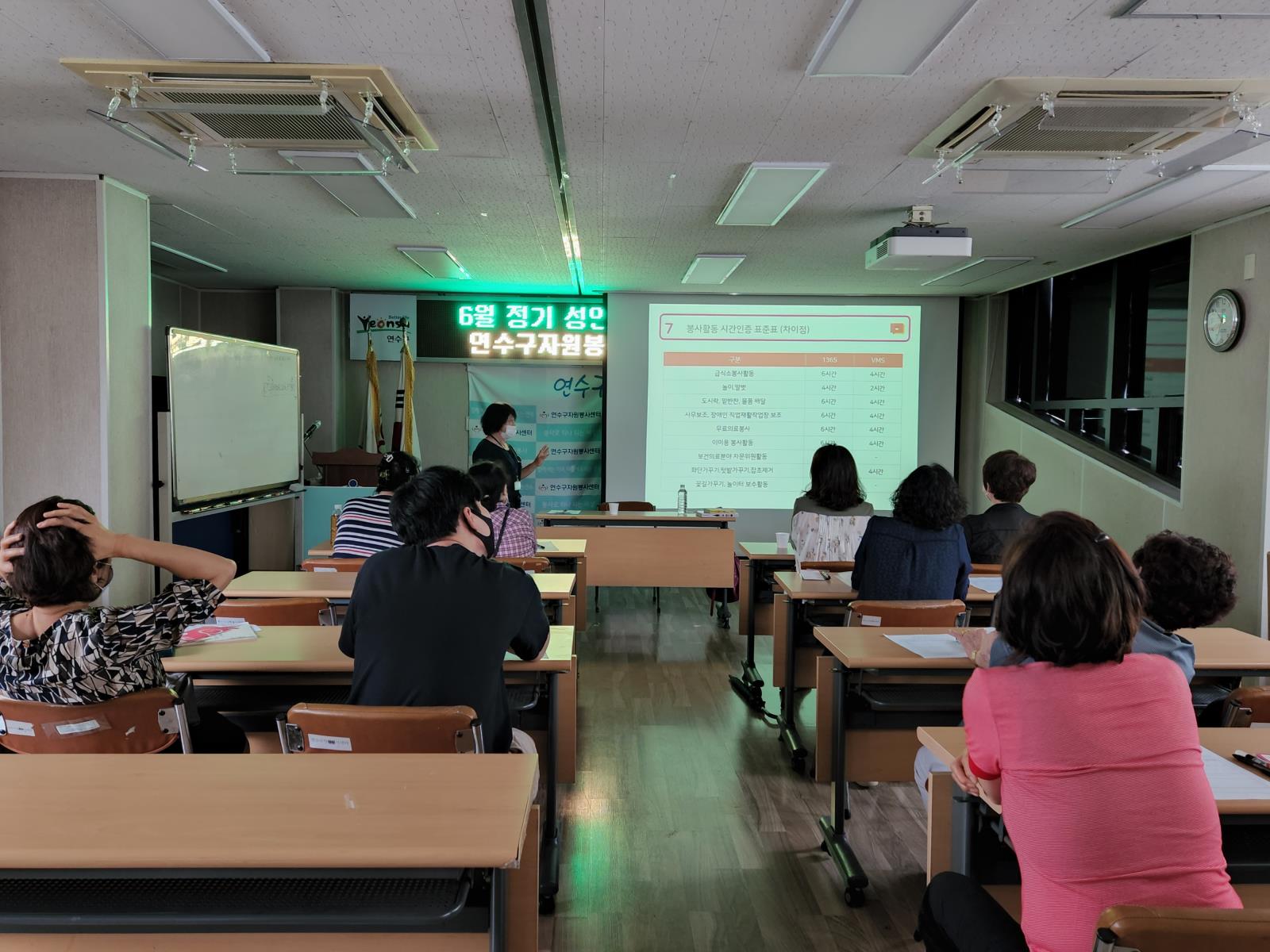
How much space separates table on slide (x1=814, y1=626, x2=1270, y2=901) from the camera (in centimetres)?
261

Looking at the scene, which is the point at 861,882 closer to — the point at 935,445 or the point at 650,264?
the point at 650,264

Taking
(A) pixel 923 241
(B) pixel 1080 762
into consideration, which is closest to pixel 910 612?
(B) pixel 1080 762

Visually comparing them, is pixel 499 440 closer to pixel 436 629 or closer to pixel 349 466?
pixel 349 466

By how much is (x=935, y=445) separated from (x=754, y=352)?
1875 millimetres

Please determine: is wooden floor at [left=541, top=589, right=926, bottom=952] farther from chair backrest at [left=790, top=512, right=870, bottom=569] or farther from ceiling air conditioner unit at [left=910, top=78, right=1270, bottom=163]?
ceiling air conditioner unit at [left=910, top=78, right=1270, bottom=163]

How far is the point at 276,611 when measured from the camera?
10.2ft

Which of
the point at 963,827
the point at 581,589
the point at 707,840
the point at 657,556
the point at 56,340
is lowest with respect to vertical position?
the point at 707,840

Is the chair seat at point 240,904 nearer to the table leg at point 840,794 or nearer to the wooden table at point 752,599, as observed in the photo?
the table leg at point 840,794

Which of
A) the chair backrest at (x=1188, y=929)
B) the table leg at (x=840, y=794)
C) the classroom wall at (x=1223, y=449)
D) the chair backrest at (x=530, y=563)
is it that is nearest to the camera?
the chair backrest at (x=1188, y=929)

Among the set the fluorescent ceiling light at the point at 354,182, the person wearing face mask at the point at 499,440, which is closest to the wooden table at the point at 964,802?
the fluorescent ceiling light at the point at 354,182

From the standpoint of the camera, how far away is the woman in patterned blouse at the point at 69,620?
6.53 ft

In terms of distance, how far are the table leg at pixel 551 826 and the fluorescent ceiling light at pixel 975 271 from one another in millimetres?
4997

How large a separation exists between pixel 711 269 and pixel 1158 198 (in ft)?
9.73

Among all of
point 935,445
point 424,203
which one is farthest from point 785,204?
point 935,445
